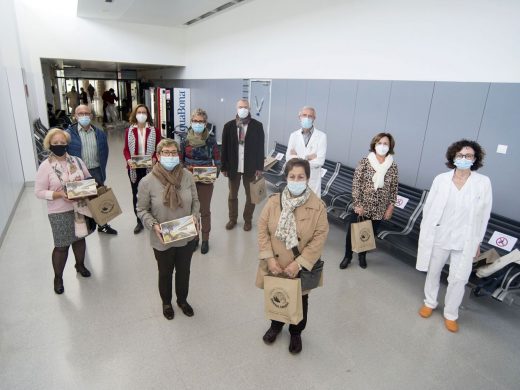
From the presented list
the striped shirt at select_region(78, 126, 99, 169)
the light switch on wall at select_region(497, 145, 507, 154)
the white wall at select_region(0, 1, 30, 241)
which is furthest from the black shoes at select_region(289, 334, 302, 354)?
the white wall at select_region(0, 1, 30, 241)

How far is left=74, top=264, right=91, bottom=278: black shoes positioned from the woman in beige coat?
2.26 m

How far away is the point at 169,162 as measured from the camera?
2650 millimetres

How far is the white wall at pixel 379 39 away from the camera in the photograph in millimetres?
3815

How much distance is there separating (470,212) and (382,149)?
1143 mm

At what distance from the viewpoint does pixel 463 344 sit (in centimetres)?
297

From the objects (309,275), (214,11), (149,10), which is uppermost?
(214,11)

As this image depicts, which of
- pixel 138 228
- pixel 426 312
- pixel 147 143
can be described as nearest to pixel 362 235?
pixel 426 312

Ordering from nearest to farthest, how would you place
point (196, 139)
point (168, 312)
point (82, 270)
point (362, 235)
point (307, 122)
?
point (168, 312) → point (82, 270) → point (362, 235) → point (196, 139) → point (307, 122)

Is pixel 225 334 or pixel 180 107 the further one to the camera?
pixel 180 107

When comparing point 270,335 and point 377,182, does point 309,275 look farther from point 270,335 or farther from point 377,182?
point 377,182

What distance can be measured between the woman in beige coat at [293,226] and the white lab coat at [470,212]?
129 centimetres

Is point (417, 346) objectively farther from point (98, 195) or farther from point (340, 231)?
point (98, 195)

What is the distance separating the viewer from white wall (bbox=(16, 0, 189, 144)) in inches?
364

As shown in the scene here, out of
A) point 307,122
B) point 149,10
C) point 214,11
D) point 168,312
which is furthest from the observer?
point 214,11
